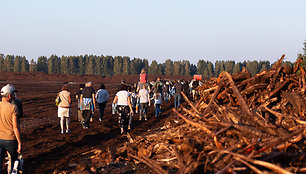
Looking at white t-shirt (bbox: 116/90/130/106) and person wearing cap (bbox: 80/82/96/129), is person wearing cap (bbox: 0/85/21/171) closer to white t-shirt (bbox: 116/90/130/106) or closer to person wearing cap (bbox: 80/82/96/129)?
white t-shirt (bbox: 116/90/130/106)

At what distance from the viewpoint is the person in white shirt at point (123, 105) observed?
39.9 feet

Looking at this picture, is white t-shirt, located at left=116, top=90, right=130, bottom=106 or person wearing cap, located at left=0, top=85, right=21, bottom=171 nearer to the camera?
person wearing cap, located at left=0, top=85, right=21, bottom=171

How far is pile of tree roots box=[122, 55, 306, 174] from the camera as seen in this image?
14.0 ft

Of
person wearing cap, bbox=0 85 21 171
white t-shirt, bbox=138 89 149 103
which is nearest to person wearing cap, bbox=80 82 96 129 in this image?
white t-shirt, bbox=138 89 149 103

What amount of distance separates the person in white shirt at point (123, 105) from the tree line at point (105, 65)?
99693 millimetres

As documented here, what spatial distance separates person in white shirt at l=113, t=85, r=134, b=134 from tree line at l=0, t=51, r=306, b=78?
99.7 m

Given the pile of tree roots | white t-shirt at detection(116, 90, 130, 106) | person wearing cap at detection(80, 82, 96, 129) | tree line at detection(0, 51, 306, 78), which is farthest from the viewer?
tree line at detection(0, 51, 306, 78)

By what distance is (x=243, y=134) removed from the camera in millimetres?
4895

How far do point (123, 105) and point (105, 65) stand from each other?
11213 cm

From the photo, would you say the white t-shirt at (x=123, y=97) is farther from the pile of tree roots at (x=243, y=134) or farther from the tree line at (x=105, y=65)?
the tree line at (x=105, y=65)

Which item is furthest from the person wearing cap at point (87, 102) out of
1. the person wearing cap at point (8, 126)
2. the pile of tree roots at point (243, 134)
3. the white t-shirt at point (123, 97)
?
the person wearing cap at point (8, 126)

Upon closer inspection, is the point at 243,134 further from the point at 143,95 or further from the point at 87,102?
the point at 143,95

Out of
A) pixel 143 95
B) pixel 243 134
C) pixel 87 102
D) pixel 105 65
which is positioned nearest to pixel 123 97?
pixel 87 102

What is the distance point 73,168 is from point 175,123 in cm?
249
